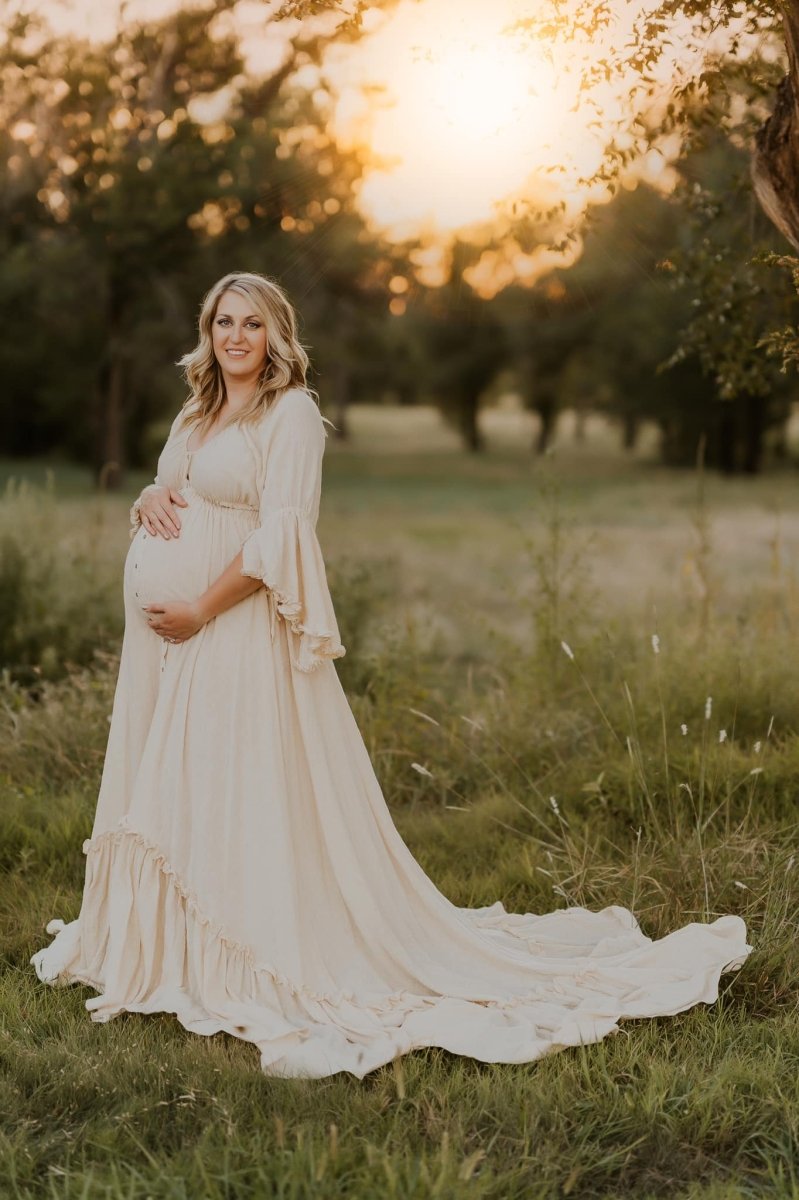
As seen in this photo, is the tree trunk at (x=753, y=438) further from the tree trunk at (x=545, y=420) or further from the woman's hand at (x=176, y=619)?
the woman's hand at (x=176, y=619)

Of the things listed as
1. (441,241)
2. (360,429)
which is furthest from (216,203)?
(360,429)

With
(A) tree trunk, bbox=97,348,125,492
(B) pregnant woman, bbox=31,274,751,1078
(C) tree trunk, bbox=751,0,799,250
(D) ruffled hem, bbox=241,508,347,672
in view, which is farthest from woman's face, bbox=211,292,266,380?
(A) tree trunk, bbox=97,348,125,492

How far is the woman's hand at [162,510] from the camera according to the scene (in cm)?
382

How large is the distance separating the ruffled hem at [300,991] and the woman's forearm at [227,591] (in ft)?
2.46

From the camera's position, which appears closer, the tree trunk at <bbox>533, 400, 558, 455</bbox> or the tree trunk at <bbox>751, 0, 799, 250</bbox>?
the tree trunk at <bbox>751, 0, 799, 250</bbox>

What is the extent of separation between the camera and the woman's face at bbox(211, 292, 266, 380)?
3.77 metres

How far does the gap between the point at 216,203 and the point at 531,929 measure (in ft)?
75.1

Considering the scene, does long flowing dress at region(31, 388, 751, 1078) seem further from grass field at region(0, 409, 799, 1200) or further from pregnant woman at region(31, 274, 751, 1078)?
grass field at region(0, 409, 799, 1200)

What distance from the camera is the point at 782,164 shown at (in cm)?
439

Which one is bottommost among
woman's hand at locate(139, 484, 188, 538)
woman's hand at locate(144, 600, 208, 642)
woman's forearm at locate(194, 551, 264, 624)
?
woman's hand at locate(144, 600, 208, 642)

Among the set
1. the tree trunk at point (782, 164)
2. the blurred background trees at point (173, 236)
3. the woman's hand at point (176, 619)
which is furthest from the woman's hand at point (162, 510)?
the blurred background trees at point (173, 236)

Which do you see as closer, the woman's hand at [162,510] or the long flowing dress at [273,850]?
the long flowing dress at [273,850]

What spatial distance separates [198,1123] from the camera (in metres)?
3.09

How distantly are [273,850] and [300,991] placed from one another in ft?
1.44
